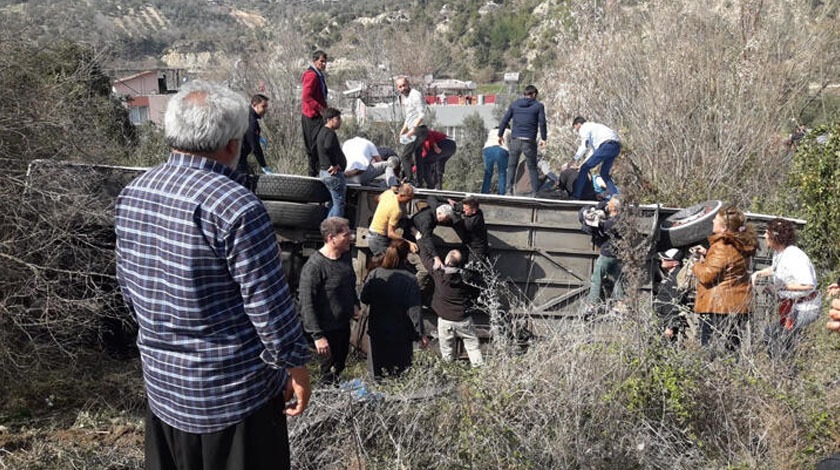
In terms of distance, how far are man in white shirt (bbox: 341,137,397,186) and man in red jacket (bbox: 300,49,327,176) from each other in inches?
→ 15.5

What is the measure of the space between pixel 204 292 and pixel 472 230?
5202 mm

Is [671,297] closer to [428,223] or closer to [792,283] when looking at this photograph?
[792,283]

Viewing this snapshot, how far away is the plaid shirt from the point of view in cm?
229

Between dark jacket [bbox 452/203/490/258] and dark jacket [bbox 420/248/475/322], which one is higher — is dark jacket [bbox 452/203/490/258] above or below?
above

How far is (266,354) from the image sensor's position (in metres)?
2.40

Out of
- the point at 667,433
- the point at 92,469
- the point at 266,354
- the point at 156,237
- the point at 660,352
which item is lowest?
the point at 92,469

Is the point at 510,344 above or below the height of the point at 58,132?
below

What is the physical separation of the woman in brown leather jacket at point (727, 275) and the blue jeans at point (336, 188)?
3737mm

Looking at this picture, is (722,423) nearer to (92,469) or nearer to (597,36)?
Answer: (92,469)

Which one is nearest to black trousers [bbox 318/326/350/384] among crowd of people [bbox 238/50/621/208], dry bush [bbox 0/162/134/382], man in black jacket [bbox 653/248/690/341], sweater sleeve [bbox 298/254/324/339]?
sweater sleeve [bbox 298/254/324/339]

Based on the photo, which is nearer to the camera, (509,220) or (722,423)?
(722,423)

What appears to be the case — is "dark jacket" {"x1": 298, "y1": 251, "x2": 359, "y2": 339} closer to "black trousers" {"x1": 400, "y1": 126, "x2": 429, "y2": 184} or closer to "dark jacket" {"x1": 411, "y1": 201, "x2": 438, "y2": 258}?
"dark jacket" {"x1": 411, "y1": 201, "x2": 438, "y2": 258}

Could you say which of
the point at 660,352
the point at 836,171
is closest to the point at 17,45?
the point at 660,352

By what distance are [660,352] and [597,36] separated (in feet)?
41.0
